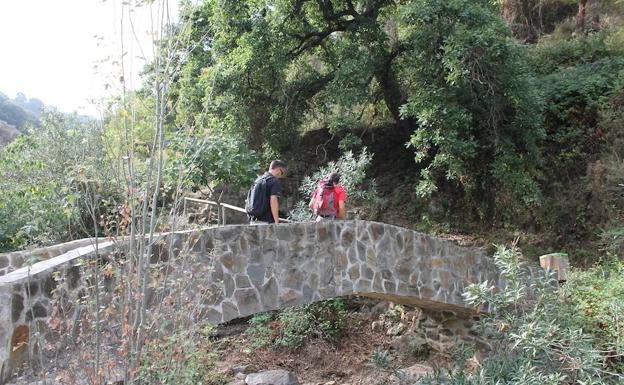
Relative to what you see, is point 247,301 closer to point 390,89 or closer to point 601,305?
point 601,305

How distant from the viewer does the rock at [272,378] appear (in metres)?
8.56

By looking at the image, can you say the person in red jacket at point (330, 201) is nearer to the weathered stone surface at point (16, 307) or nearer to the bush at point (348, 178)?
the bush at point (348, 178)

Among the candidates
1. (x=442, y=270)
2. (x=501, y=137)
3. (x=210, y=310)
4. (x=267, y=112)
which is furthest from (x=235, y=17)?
(x=210, y=310)

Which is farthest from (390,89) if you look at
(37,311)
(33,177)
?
(37,311)

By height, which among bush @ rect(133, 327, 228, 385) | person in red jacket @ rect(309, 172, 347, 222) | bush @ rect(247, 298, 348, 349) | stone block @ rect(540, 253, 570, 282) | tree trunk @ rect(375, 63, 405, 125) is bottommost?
bush @ rect(247, 298, 348, 349)

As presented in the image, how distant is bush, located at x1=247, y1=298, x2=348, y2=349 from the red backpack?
4145 mm

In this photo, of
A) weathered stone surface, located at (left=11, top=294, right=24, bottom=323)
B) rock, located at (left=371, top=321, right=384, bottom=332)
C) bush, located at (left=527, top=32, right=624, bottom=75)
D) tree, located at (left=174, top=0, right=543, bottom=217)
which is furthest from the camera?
bush, located at (left=527, top=32, right=624, bottom=75)

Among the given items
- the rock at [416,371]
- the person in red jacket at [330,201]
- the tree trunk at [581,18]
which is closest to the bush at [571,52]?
the tree trunk at [581,18]

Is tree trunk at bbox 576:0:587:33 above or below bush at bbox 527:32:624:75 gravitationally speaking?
above

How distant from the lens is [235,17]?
10109 millimetres

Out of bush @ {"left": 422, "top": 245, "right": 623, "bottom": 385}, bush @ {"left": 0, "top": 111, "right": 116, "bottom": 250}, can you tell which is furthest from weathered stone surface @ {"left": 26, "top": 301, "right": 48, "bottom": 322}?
bush @ {"left": 422, "top": 245, "right": 623, "bottom": 385}

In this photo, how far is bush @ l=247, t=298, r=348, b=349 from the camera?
1020 centimetres

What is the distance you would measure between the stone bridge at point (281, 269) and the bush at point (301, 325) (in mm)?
3028

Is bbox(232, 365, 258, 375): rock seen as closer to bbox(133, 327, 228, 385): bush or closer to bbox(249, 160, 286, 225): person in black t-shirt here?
bbox(249, 160, 286, 225): person in black t-shirt
